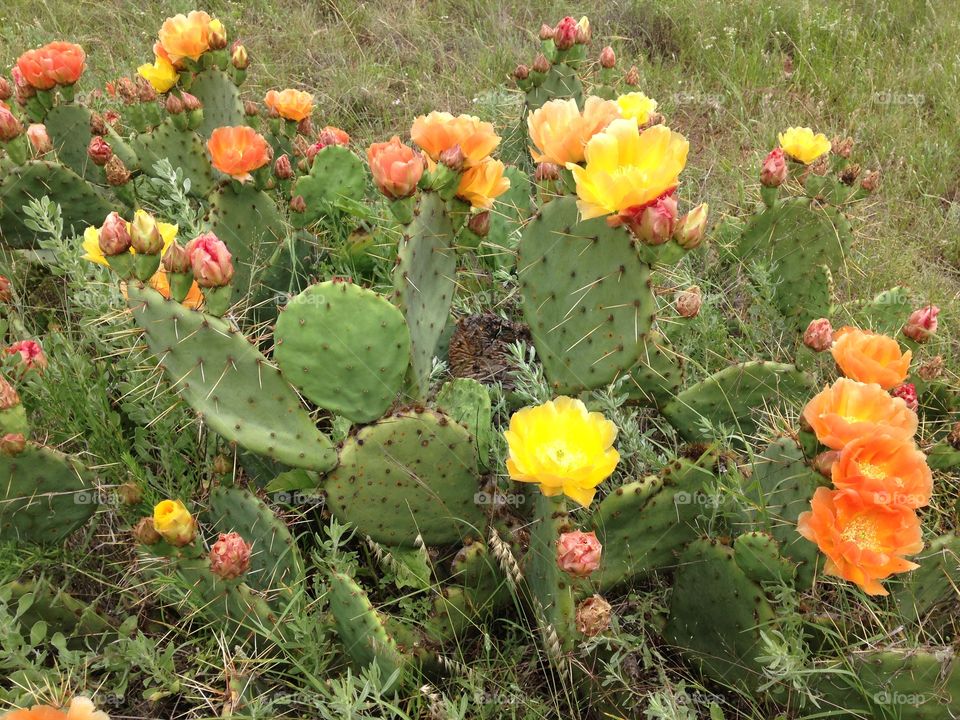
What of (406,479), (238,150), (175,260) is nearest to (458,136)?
(175,260)

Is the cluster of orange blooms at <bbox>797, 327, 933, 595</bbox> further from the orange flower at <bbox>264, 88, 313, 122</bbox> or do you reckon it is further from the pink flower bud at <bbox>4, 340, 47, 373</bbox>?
the orange flower at <bbox>264, 88, 313, 122</bbox>

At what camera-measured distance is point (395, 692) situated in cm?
129

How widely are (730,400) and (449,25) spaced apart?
319 cm

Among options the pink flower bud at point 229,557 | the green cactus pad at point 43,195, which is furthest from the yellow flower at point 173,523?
the green cactus pad at point 43,195

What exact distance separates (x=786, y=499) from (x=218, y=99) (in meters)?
2.11

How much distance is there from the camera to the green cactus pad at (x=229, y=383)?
4.22 ft

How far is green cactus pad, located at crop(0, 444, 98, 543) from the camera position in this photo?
4.66 ft

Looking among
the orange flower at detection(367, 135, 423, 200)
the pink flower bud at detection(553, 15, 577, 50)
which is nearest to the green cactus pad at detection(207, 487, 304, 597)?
the orange flower at detection(367, 135, 423, 200)

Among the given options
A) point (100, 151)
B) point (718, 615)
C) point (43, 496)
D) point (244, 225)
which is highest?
point (100, 151)

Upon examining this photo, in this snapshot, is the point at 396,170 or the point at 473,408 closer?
the point at 396,170

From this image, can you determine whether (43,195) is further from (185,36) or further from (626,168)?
(626,168)

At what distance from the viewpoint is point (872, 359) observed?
53.7 inches

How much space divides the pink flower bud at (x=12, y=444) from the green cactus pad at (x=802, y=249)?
1.89m

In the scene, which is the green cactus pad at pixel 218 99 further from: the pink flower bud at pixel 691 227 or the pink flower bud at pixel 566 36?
the pink flower bud at pixel 691 227
